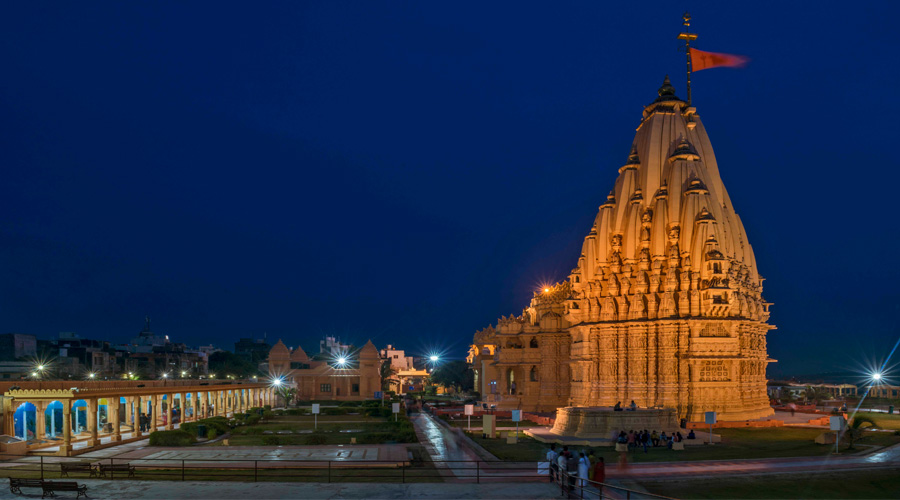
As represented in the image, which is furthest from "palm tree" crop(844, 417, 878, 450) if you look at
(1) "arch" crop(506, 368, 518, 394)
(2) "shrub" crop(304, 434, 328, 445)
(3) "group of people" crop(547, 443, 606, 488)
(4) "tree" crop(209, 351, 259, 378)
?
(4) "tree" crop(209, 351, 259, 378)

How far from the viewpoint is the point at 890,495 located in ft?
74.4

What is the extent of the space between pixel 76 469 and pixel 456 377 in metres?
89.5

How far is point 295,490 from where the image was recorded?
792 inches

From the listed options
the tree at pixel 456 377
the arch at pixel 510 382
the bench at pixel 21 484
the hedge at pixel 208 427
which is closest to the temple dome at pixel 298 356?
the tree at pixel 456 377

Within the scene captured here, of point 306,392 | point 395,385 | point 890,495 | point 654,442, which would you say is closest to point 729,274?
point 654,442

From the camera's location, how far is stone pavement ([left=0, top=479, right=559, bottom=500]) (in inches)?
762

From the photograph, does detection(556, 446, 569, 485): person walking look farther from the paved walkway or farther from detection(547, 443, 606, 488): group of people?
the paved walkway

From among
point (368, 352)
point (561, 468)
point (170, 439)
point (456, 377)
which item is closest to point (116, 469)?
point (170, 439)

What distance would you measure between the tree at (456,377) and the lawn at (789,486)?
82.9m

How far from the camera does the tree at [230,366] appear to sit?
109 m

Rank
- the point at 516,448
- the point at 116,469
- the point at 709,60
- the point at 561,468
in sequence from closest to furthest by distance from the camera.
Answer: the point at 561,468 → the point at 116,469 → the point at 516,448 → the point at 709,60

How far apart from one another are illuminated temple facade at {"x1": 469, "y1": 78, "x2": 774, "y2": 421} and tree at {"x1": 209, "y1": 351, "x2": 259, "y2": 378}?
2394 inches

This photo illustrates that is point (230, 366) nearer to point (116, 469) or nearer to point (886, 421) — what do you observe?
point (886, 421)

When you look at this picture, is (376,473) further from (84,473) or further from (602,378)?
(602,378)
